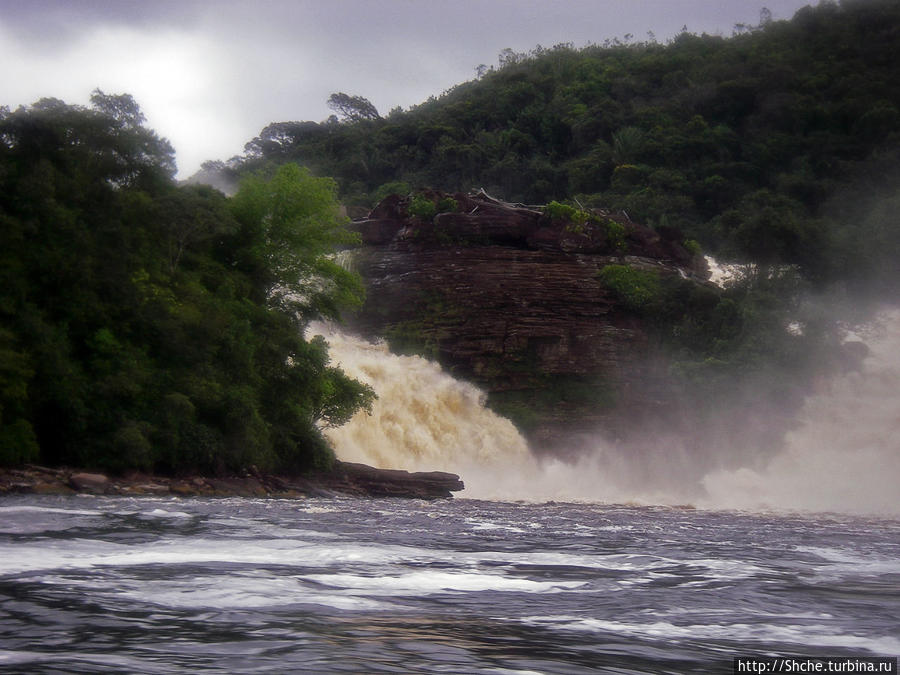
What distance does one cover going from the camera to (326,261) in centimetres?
3788

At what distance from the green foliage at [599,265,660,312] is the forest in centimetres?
151

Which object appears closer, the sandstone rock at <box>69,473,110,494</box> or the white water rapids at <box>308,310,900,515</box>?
the sandstone rock at <box>69,473,110,494</box>

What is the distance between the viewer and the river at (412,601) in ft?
17.9

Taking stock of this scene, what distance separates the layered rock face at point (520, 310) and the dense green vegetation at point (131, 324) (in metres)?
17.8

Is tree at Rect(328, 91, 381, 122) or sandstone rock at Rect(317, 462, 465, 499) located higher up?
tree at Rect(328, 91, 381, 122)

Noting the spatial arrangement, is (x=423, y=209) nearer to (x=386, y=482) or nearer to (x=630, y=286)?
(x=630, y=286)

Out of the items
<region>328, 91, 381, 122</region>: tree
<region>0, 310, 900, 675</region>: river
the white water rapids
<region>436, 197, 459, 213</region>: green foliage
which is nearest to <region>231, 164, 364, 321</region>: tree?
the white water rapids

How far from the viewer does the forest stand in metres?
26.3

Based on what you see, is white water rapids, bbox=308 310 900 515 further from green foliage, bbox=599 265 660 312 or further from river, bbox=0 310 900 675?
river, bbox=0 310 900 675

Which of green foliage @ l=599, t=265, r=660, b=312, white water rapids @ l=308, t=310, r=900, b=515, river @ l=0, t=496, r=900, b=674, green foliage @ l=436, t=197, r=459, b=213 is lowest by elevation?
river @ l=0, t=496, r=900, b=674

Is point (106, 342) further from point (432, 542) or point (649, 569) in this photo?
point (649, 569)

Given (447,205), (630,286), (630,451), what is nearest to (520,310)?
(630,286)

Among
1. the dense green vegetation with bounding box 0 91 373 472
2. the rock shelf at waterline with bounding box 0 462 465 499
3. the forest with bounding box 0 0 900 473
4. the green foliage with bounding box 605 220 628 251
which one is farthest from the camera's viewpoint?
the green foliage with bounding box 605 220 628 251

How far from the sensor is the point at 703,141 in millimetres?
74000
